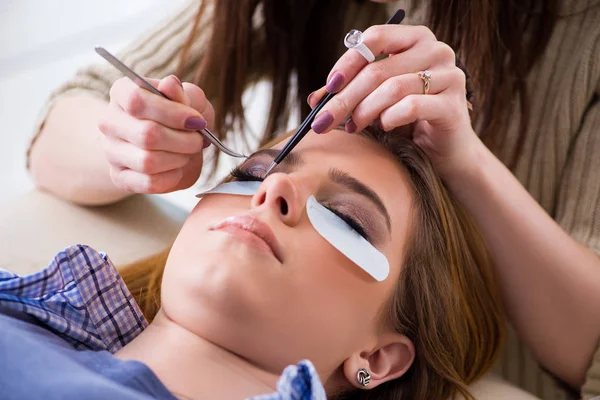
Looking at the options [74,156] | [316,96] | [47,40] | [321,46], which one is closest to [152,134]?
[316,96]

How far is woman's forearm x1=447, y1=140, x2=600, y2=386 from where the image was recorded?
1146 mm

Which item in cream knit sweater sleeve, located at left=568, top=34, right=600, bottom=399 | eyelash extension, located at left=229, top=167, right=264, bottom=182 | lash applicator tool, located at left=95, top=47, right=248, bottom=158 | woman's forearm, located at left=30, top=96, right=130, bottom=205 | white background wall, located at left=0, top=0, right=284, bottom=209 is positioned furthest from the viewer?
white background wall, located at left=0, top=0, right=284, bottom=209

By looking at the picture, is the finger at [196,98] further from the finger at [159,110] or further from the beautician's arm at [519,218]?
the beautician's arm at [519,218]

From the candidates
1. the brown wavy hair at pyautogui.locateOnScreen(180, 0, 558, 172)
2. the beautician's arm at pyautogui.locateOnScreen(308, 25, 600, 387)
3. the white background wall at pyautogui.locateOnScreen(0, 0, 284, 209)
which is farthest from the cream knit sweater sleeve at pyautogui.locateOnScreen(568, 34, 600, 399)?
the white background wall at pyautogui.locateOnScreen(0, 0, 284, 209)

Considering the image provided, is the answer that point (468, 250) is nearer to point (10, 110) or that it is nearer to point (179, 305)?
point (179, 305)

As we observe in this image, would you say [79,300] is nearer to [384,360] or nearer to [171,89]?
[171,89]

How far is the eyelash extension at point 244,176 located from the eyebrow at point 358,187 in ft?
A: 0.38

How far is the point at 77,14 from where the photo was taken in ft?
8.93

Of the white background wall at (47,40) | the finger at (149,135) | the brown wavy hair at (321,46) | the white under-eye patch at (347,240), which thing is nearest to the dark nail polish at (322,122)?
the white under-eye patch at (347,240)

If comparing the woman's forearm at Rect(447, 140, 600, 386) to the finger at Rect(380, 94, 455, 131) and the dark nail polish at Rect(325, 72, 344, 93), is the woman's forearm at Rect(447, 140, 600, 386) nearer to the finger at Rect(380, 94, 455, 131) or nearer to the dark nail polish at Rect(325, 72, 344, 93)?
the finger at Rect(380, 94, 455, 131)

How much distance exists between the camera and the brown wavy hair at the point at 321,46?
1312 mm

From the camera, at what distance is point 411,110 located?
91 cm

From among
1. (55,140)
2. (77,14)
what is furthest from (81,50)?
(55,140)

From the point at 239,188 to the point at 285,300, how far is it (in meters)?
0.21
